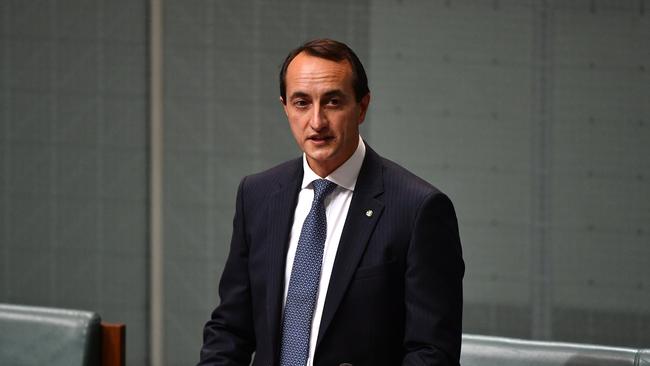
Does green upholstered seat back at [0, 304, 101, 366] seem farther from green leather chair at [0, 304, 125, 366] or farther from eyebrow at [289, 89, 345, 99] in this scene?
eyebrow at [289, 89, 345, 99]

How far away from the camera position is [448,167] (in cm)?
412

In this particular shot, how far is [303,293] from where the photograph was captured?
228cm

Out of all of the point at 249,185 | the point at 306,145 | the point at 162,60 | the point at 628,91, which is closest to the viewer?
the point at 306,145

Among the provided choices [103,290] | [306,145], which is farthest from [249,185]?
[103,290]

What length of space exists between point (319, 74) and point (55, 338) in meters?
1.21

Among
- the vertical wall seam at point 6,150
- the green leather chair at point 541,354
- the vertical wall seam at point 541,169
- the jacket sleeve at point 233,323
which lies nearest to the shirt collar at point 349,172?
the jacket sleeve at point 233,323

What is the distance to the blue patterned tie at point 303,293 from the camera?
2273mm

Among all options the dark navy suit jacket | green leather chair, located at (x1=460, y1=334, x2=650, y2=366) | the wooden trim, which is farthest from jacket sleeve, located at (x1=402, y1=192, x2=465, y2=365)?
the wooden trim

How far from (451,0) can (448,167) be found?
595mm

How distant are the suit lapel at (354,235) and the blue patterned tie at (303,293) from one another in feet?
0.14

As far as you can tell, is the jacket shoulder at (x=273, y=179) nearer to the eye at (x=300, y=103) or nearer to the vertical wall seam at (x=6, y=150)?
the eye at (x=300, y=103)

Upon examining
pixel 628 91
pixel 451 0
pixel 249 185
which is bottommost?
pixel 249 185

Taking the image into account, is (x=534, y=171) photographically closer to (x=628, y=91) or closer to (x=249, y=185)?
(x=628, y=91)

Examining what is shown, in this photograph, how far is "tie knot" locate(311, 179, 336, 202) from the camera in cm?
234
